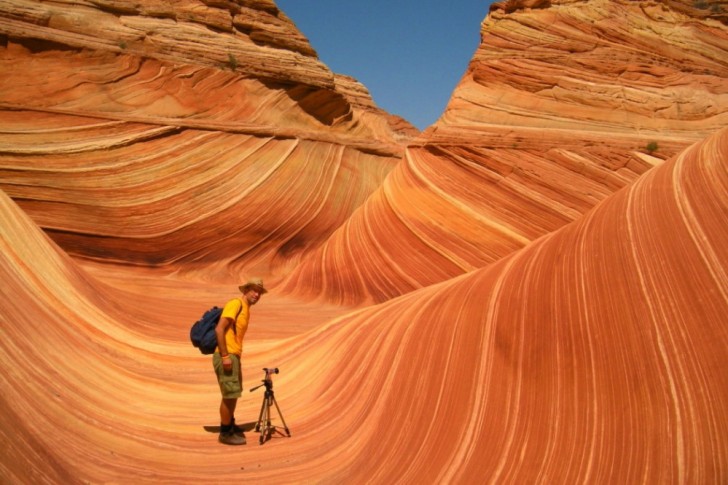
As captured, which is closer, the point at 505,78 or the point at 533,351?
the point at 533,351

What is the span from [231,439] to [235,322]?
0.85m

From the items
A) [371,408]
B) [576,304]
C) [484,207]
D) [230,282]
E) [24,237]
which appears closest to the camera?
[576,304]

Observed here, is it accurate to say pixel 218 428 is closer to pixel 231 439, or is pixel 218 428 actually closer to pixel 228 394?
pixel 231 439

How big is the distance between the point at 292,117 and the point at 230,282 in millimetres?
4939

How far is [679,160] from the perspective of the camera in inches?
210

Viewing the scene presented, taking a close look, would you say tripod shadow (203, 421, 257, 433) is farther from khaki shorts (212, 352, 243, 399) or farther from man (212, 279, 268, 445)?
khaki shorts (212, 352, 243, 399)

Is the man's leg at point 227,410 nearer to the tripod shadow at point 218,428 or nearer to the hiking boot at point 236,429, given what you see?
the hiking boot at point 236,429

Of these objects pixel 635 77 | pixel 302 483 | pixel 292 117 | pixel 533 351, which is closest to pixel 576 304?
pixel 533 351

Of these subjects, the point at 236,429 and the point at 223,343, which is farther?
the point at 236,429

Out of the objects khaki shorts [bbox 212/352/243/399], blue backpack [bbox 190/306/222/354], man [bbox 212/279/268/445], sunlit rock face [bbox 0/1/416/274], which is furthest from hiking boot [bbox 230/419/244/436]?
sunlit rock face [bbox 0/1/416/274]

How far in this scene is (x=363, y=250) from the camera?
1103cm

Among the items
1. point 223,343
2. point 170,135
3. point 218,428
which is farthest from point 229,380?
point 170,135

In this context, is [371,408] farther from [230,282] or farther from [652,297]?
[230,282]

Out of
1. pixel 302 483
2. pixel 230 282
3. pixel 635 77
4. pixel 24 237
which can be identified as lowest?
pixel 302 483
